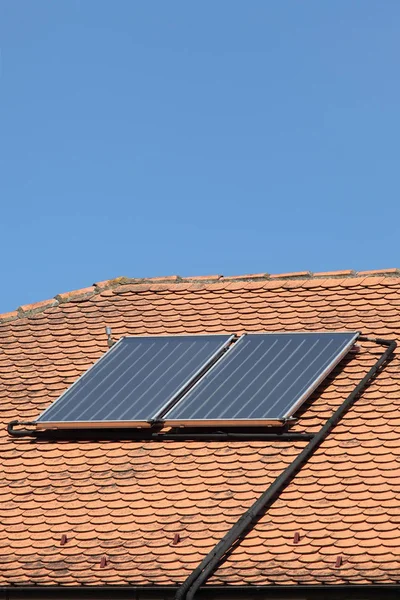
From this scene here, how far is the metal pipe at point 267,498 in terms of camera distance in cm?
1355

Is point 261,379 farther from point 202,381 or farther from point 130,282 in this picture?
point 130,282

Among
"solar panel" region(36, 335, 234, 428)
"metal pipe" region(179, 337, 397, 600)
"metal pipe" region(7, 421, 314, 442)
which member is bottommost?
"metal pipe" region(179, 337, 397, 600)

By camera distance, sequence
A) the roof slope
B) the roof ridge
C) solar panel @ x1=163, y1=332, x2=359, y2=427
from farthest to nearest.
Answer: the roof ridge → solar panel @ x1=163, y1=332, x2=359, y2=427 → the roof slope

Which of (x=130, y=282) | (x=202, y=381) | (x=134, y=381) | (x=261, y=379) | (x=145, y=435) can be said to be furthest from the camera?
(x=130, y=282)

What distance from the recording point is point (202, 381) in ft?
55.8

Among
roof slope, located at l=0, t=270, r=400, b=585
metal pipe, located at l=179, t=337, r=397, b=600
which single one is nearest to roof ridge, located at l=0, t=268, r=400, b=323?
roof slope, located at l=0, t=270, r=400, b=585

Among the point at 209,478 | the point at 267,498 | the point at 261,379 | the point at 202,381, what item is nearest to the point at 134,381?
the point at 202,381

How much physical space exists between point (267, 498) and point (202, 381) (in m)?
2.58

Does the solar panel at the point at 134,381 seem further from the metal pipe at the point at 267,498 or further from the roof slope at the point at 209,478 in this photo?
the metal pipe at the point at 267,498

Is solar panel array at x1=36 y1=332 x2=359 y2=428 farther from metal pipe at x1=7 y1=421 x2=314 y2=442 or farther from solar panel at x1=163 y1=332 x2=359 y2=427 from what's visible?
metal pipe at x1=7 y1=421 x2=314 y2=442

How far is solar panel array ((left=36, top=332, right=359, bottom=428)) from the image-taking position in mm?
16266

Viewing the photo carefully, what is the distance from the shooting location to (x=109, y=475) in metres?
15.9

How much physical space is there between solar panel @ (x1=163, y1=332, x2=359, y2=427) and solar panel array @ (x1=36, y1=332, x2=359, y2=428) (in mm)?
12

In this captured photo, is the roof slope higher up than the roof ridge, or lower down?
lower down
